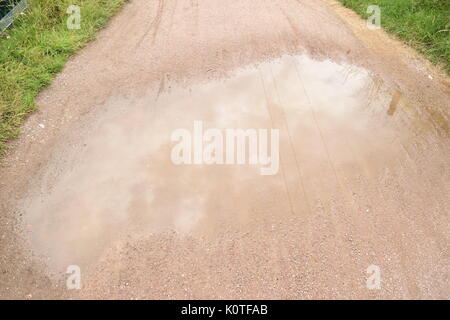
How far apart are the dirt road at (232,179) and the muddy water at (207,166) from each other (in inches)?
0.7

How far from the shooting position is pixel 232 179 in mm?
3996

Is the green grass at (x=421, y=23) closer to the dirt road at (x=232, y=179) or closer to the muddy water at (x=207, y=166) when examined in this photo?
the dirt road at (x=232, y=179)

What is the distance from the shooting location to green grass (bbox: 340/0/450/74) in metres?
5.97

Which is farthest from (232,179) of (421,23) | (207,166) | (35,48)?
(421,23)

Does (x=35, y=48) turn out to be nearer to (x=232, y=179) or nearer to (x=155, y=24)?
(x=155, y=24)

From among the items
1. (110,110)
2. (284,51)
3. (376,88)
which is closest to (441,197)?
(376,88)

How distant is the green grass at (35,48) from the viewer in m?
4.74

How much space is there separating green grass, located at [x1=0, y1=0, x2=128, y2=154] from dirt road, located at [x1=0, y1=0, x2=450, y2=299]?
214 millimetres

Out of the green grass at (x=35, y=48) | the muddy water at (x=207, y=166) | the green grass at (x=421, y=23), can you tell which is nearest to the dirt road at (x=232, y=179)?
the muddy water at (x=207, y=166)

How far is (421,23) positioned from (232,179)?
200 inches

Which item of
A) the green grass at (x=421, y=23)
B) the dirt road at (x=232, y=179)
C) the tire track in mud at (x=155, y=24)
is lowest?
the dirt road at (x=232, y=179)

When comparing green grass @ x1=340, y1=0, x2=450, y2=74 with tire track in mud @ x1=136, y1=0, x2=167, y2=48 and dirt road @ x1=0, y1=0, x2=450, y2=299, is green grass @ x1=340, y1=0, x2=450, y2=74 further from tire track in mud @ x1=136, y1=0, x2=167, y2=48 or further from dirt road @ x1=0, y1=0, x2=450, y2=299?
tire track in mud @ x1=136, y1=0, x2=167, y2=48

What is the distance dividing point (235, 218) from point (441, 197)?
7.71 feet

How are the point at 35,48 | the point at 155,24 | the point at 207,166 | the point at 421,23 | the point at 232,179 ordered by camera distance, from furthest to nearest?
the point at 155,24 → the point at 421,23 → the point at 35,48 → the point at 207,166 → the point at 232,179
